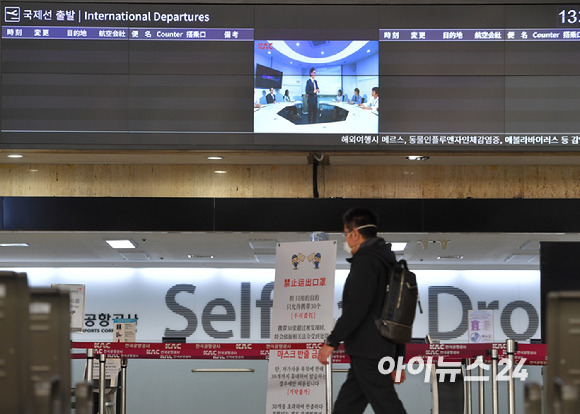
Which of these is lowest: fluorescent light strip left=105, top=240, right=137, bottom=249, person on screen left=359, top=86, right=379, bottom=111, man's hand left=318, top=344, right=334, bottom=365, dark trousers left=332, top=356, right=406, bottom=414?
dark trousers left=332, top=356, right=406, bottom=414

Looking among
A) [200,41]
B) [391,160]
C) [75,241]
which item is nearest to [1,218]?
[75,241]

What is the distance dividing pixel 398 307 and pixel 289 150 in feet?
8.88

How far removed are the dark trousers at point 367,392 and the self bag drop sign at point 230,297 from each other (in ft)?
25.3

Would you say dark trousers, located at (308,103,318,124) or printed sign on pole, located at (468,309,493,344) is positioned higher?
dark trousers, located at (308,103,318,124)

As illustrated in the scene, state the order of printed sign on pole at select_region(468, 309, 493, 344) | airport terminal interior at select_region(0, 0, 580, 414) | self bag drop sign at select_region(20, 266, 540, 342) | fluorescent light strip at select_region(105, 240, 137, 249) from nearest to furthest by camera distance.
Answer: airport terminal interior at select_region(0, 0, 580, 414) → fluorescent light strip at select_region(105, 240, 137, 249) → printed sign on pole at select_region(468, 309, 493, 344) → self bag drop sign at select_region(20, 266, 540, 342)

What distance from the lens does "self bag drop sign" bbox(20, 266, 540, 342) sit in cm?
1293

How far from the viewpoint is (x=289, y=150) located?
7551mm

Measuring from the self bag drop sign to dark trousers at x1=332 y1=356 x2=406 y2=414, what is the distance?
7.71 meters

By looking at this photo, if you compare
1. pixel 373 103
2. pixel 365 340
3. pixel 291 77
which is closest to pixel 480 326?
pixel 373 103

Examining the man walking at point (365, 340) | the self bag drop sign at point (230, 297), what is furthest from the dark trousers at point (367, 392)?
the self bag drop sign at point (230, 297)

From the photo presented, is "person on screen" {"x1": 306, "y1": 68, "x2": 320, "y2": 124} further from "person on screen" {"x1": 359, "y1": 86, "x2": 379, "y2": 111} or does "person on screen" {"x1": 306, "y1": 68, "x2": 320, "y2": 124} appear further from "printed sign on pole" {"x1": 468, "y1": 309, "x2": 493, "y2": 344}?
"printed sign on pole" {"x1": 468, "y1": 309, "x2": 493, "y2": 344}

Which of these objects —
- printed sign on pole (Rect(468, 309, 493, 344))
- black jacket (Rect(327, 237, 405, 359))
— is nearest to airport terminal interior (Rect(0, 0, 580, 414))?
black jacket (Rect(327, 237, 405, 359))

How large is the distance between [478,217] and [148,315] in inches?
238

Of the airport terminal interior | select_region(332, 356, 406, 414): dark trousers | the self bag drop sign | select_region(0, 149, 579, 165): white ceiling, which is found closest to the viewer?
select_region(332, 356, 406, 414): dark trousers
